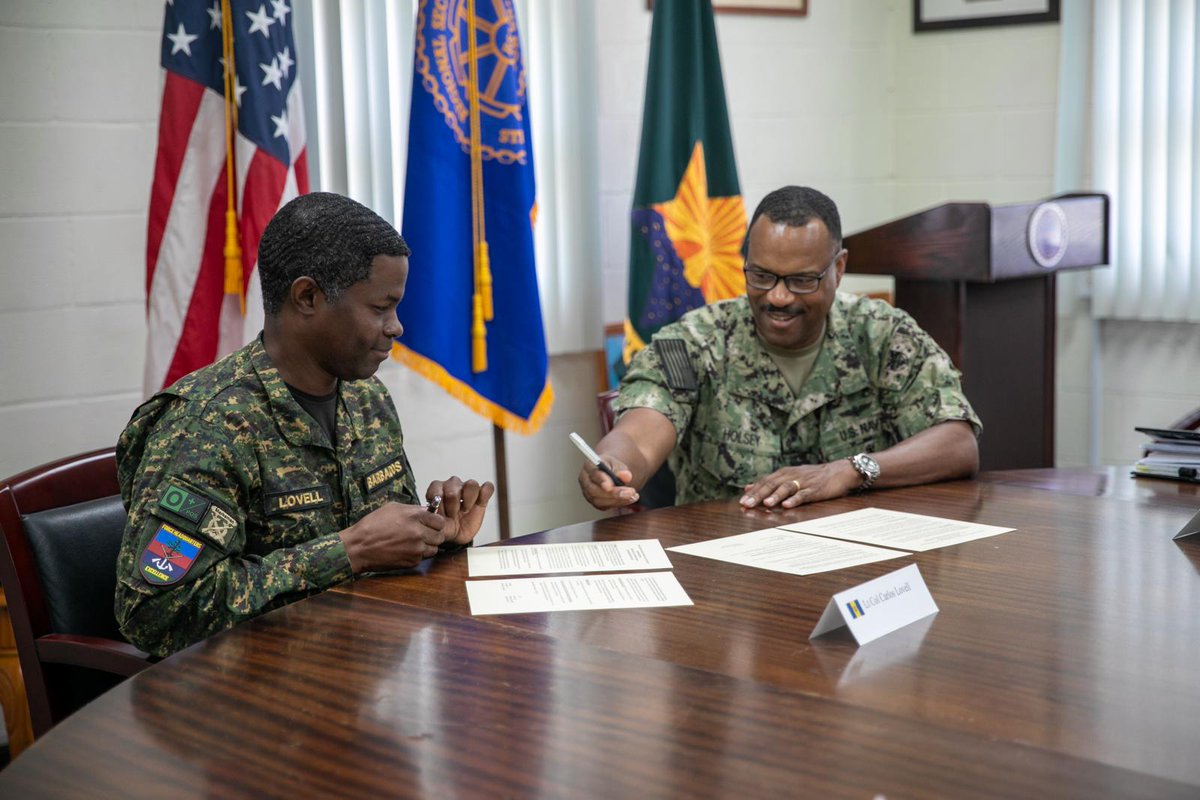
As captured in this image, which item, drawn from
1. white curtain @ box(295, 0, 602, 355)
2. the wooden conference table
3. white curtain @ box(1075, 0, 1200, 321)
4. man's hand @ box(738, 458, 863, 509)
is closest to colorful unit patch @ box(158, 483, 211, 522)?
the wooden conference table

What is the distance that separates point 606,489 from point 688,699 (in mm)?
813

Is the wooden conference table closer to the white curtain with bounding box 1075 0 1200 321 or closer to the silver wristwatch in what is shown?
the silver wristwatch

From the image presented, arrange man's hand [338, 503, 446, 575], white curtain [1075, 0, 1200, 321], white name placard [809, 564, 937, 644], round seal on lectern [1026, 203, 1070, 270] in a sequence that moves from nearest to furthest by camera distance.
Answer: white name placard [809, 564, 937, 644]
man's hand [338, 503, 446, 575]
round seal on lectern [1026, 203, 1070, 270]
white curtain [1075, 0, 1200, 321]

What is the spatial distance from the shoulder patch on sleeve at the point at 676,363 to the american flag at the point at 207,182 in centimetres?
87

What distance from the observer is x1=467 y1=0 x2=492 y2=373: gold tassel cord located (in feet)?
9.73

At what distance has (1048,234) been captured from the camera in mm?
3092

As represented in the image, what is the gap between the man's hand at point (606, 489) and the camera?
6.53 ft

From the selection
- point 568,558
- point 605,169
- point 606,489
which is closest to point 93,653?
point 568,558

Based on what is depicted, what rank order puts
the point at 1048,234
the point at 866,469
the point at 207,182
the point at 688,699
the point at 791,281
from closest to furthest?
the point at 688,699 → the point at 866,469 → the point at 791,281 → the point at 207,182 → the point at 1048,234

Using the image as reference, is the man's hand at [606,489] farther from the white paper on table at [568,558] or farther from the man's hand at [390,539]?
the man's hand at [390,539]

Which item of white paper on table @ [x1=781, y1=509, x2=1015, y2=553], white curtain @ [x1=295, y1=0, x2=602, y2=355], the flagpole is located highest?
white curtain @ [x1=295, y1=0, x2=602, y2=355]

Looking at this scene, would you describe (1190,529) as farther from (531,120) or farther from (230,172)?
(531,120)

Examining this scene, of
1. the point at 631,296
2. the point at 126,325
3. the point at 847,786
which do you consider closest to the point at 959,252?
the point at 631,296

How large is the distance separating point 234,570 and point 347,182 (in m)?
1.77
